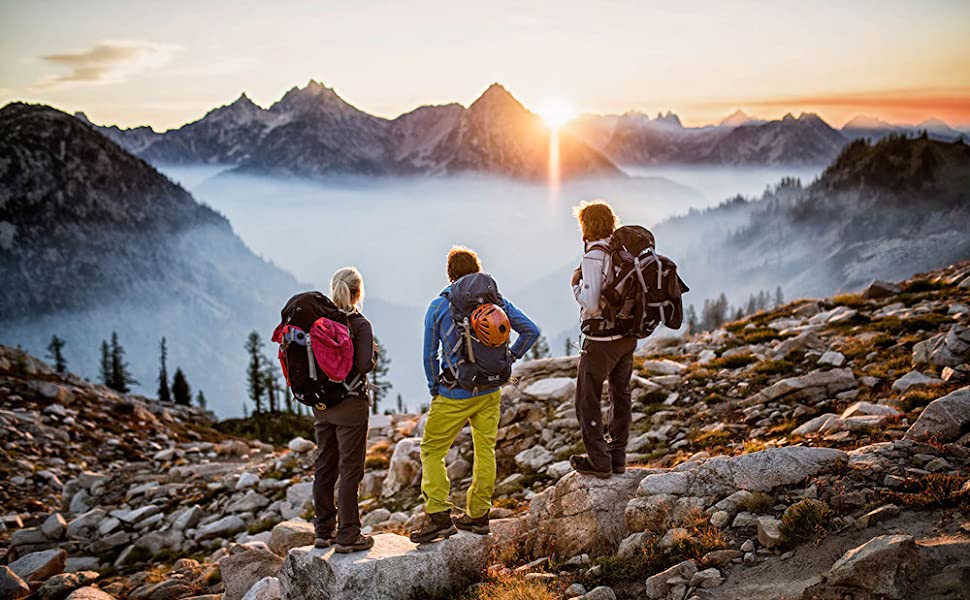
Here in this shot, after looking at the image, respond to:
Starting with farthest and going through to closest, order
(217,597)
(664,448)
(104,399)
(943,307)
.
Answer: (104,399) → (943,307) → (664,448) → (217,597)

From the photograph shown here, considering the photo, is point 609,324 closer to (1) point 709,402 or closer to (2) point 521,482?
(2) point 521,482

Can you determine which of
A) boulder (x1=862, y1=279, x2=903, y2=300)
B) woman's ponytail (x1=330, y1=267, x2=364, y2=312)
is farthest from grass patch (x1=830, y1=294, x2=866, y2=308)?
woman's ponytail (x1=330, y1=267, x2=364, y2=312)

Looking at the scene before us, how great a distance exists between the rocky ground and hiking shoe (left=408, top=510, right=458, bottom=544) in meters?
0.16

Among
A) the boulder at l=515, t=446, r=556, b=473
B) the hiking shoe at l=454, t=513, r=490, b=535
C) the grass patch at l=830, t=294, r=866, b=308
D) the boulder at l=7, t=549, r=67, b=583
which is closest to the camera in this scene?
the hiking shoe at l=454, t=513, r=490, b=535

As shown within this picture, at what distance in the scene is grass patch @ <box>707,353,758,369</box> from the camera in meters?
18.0

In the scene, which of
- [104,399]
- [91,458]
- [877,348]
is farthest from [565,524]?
[104,399]

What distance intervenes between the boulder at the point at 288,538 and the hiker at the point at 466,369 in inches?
231

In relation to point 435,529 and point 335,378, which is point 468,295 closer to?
point 335,378

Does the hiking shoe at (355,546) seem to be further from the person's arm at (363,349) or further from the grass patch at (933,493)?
the grass patch at (933,493)

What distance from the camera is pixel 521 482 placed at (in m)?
14.3

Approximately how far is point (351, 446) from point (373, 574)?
1.73m

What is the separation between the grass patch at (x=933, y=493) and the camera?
23.9ft

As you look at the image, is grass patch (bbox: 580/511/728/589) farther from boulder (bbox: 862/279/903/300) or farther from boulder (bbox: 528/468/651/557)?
boulder (bbox: 862/279/903/300)

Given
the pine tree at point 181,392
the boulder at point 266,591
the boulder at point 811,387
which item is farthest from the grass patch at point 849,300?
the pine tree at point 181,392
